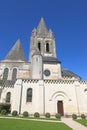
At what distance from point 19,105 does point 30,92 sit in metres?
3.14

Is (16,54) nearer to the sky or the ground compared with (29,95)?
nearer to the sky

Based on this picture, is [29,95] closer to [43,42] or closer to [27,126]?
[27,126]

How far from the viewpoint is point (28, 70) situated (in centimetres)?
3312

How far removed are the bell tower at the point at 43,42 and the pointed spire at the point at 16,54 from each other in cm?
373

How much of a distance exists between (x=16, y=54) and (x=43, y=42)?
9844 mm

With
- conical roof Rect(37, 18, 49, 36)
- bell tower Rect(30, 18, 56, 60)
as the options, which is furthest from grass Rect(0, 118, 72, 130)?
conical roof Rect(37, 18, 49, 36)

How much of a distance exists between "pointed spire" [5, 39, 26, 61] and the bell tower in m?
3.73

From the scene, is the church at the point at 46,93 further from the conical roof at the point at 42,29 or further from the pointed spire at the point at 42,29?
the conical roof at the point at 42,29

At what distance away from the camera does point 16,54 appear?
3894 cm

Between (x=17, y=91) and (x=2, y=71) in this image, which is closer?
(x=17, y=91)

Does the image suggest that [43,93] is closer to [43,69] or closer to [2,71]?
[43,69]

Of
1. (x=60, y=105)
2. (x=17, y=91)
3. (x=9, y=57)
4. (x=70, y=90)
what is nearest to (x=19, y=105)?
(x=17, y=91)

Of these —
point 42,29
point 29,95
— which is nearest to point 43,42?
point 42,29

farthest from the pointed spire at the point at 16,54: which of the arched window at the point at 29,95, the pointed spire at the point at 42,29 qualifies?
the arched window at the point at 29,95
